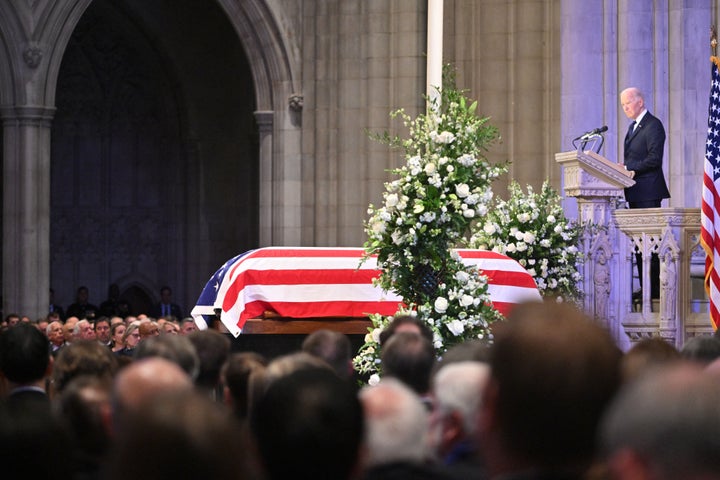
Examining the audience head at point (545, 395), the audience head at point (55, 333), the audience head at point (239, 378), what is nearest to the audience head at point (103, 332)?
the audience head at point (55, 333)

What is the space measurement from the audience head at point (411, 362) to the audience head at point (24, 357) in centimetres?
115

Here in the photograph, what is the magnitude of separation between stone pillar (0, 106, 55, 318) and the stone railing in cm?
766

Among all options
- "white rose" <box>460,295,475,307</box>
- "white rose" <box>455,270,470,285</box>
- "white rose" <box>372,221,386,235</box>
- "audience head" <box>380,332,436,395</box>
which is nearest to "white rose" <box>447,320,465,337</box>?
"white rose" <box>460,295,475,307</box>

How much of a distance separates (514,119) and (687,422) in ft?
41.9

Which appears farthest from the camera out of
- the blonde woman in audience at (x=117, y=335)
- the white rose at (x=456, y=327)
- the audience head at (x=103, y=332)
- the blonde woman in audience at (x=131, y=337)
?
the audience head at (x=103, y=332)

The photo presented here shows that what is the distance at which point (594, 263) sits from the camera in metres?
10.2

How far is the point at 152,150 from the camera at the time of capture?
20859mm

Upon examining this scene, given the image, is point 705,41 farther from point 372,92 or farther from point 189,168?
point 189,168

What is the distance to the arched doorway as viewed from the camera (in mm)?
19984

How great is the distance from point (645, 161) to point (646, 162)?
0.04 ft

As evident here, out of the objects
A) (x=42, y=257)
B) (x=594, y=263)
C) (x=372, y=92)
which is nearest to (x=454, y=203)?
(x=594, y=263)

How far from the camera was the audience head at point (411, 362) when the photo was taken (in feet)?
13.3

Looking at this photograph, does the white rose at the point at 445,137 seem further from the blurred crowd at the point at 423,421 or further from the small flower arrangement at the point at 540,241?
the blurred crowd at the point at 423,421

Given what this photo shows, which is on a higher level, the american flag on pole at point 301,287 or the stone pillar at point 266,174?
the stone pillar at point 266,174
